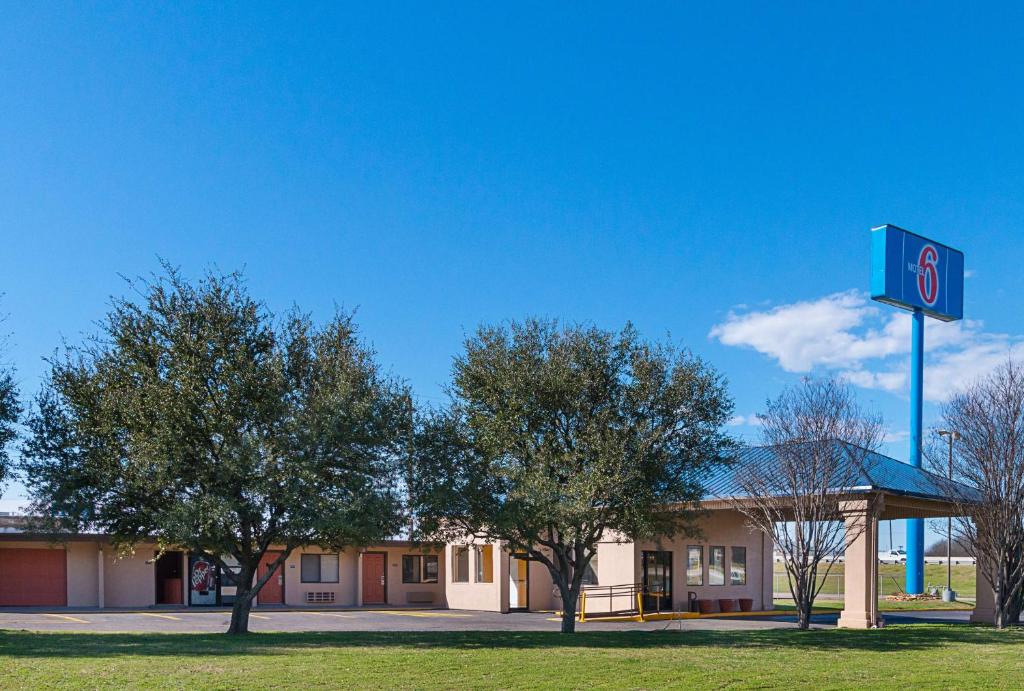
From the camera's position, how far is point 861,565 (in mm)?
27406

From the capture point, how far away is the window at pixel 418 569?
43.8 meters

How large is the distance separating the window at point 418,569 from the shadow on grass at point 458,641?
67.0 feet

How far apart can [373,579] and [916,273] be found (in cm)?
2838

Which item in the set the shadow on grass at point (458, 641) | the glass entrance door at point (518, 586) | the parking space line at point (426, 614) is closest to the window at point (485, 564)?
the glass entrance door at point (518, 586)

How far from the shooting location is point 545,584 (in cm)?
3744

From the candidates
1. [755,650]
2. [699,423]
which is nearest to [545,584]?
[699,423]

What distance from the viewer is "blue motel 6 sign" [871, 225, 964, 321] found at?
A: 4734 cm

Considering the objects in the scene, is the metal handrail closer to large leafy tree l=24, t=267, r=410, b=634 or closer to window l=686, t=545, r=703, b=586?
window l=686, t=545, r=703, b=586

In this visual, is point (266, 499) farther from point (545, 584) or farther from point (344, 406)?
point (545, 584)

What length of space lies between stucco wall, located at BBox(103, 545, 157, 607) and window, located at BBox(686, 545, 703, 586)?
19233mm

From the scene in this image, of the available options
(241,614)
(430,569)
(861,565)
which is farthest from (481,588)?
(241,614)

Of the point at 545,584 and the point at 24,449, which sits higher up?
the point at 24,449

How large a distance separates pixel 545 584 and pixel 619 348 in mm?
16447

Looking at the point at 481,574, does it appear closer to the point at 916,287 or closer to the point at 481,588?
the point at 481,588
